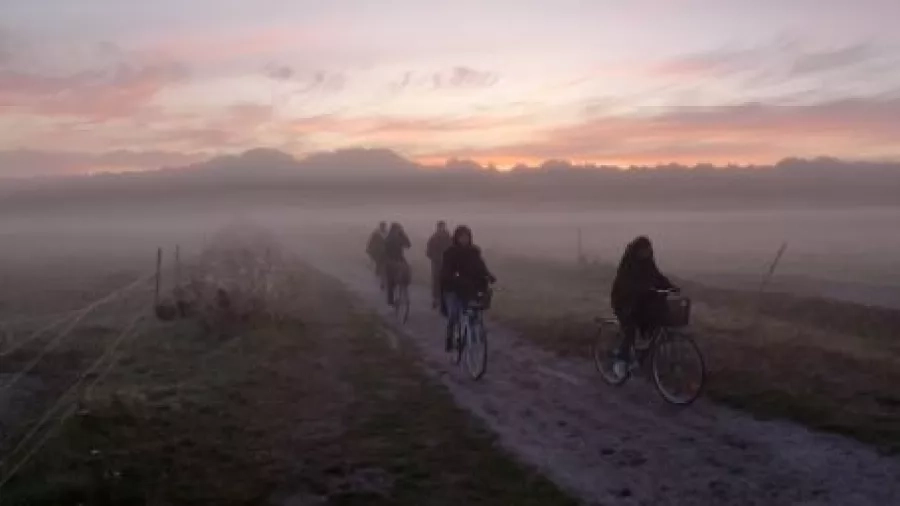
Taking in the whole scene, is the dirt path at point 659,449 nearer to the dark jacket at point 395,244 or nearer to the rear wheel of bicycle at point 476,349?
the rear wheel of bicycle at point 476,349

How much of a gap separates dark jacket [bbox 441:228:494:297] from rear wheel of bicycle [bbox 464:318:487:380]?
730 millimetres

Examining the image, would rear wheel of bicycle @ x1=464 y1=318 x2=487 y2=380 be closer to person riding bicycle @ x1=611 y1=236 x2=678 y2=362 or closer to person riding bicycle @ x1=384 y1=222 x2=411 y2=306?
person riding bicycle @ x1=611 y1=236 x2=678 y2=362

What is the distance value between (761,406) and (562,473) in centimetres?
453

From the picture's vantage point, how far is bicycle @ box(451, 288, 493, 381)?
1504 centimetres

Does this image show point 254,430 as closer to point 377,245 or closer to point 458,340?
point 458,340

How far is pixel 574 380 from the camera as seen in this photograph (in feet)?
48.4

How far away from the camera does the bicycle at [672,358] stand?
39.9ft

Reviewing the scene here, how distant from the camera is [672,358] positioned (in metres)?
12.5

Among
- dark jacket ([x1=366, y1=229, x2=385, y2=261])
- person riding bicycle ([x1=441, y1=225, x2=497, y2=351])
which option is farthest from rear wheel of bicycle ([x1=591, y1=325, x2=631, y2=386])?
dark jacket ([x1=366, y1=229, x2=385, y2=261])

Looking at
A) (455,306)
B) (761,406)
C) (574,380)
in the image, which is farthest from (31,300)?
(761,406)

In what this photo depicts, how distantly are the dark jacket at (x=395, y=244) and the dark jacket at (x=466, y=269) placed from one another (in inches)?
360

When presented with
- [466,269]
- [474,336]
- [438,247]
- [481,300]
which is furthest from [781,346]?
[438,247]

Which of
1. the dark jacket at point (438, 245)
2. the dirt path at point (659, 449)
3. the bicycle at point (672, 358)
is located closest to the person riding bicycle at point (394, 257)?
the dark jacket at point (438, 245)

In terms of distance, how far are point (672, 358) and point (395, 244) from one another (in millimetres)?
14029
